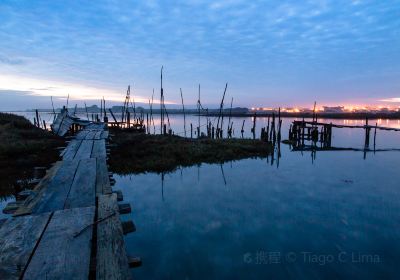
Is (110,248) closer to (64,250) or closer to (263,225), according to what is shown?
(64,250)

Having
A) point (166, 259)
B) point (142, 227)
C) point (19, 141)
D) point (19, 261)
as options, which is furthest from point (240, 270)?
point (19, 141)

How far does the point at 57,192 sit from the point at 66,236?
7.72ft

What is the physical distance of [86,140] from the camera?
13219mm

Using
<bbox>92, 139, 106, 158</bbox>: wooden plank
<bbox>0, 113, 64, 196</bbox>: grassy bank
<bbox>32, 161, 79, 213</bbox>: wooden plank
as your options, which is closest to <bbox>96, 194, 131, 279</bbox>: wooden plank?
<bbox>32, 161, 79, 213</bbox>: wooden plank

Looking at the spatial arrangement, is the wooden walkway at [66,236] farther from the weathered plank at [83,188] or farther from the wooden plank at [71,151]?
the wooden plank at [71,151]

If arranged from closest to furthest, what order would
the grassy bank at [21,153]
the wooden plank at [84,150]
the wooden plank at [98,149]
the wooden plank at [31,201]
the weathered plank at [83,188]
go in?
1. the wooden plank at [31,201]
2. the weathered plank at [83,188]
3. the wooden plank at [84,150]
4. the wooden plank at [98,149]
5. the grassy bank at [21,153]

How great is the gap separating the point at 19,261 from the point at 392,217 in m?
10.7

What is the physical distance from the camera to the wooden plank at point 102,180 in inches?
236

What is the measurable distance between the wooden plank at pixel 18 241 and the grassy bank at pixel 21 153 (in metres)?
7.64

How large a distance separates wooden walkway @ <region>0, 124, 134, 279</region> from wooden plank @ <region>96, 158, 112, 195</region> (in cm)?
2

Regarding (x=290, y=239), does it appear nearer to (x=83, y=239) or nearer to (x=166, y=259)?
(x=166, y=259)

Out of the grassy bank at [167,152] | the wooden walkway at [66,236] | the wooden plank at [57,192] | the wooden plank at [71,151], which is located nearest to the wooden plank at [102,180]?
the wooden walkway at [66,236]

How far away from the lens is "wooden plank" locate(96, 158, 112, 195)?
6.00 metres

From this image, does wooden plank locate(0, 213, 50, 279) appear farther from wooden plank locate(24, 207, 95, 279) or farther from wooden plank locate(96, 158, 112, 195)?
wooden plank locate(96, 158, 112, 195)
